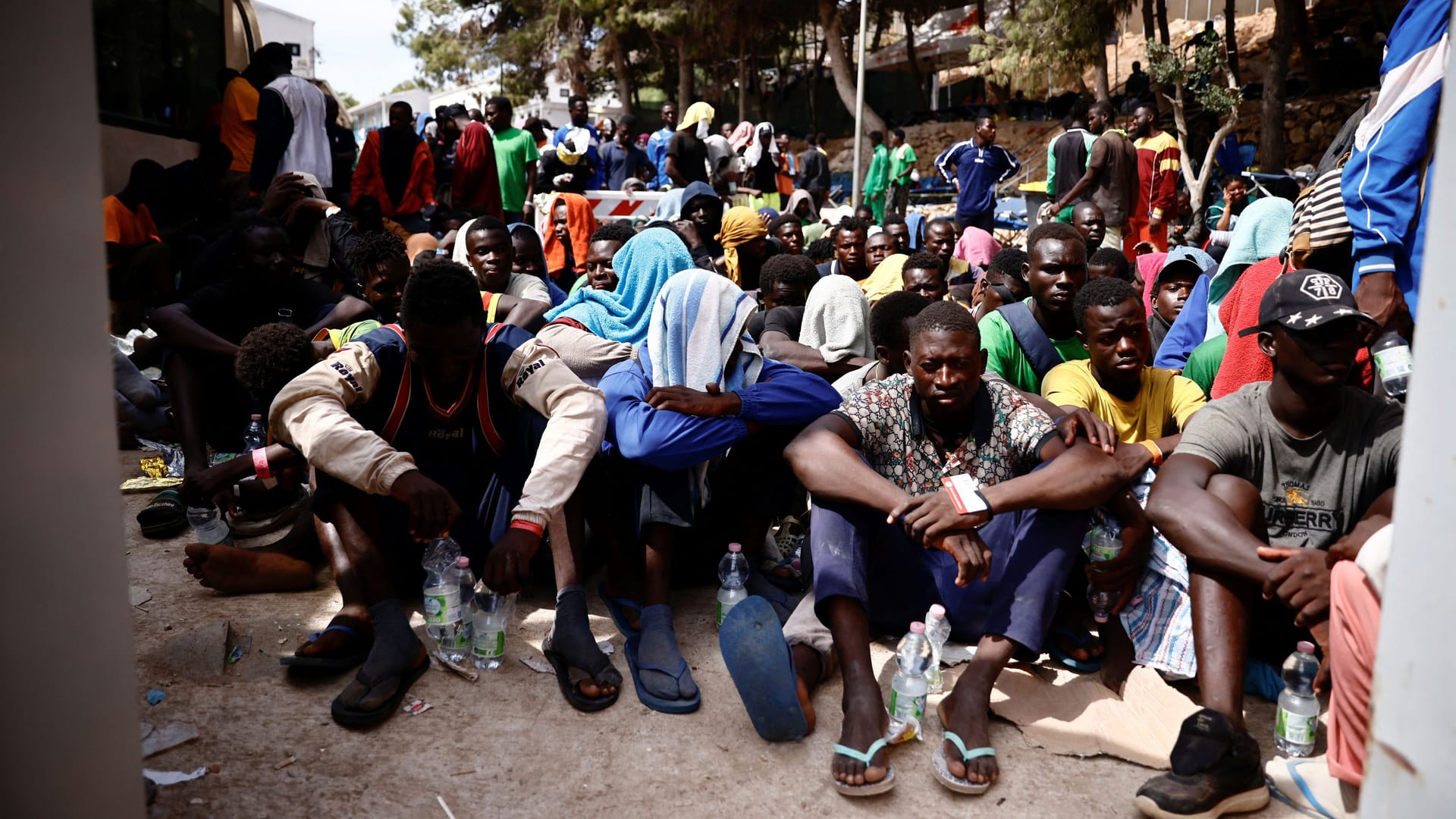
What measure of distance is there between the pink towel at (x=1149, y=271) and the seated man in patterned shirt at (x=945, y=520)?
2854 millimetres

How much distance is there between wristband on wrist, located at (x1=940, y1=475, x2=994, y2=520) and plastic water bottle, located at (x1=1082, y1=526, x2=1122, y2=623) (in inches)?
23.3

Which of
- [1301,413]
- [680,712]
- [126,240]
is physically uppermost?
[126,240]

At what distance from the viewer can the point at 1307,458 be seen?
3.15 m

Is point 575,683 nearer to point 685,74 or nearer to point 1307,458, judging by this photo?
point 1307,458

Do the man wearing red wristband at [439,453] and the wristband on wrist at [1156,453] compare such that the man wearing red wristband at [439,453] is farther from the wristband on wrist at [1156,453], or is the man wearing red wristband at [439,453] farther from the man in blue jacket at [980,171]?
the man in blue jacket at [980,171]

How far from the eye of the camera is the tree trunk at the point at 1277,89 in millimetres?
13523

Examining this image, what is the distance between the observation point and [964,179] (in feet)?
38.4

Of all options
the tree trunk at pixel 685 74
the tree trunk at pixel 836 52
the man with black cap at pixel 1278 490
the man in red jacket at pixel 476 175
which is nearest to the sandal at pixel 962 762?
the man with black cap at pixel 1278 490

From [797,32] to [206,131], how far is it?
2442 centimetres

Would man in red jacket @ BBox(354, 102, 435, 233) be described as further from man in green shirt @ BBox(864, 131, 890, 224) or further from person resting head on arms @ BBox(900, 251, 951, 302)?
man in green shirt @ BBox(864, 131, 890, 224)

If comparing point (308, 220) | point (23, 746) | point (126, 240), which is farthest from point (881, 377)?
point (126, 240)

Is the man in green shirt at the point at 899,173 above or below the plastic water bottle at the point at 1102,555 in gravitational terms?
above

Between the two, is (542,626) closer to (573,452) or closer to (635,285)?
(573,452)

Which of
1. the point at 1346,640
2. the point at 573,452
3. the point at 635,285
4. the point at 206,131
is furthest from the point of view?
the point at 206,131
